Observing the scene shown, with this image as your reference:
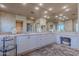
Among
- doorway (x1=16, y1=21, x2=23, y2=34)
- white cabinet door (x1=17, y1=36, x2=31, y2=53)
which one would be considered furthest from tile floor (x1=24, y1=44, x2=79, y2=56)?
doorway (x1=16, y1=21, x2=23, y2=34)

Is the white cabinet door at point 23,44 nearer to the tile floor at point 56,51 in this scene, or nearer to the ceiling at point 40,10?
the tile floor at point 56,51

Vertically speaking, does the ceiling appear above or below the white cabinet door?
above

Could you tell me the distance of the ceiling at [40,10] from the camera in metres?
Answer: 1.81

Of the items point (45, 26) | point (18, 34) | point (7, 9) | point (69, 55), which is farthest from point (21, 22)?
point (69, 55)

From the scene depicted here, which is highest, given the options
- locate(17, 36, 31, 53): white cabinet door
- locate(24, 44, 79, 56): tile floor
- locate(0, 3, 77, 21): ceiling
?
locate(0, 3, 77, 21): ceiling

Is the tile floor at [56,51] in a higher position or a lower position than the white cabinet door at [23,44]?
lower

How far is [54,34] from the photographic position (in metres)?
2.04

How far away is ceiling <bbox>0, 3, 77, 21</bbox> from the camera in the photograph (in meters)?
1.81

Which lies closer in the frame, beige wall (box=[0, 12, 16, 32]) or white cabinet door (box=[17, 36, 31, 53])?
beige wall (box=[0, 12, 16, 32])

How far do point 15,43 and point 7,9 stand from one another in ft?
2.37

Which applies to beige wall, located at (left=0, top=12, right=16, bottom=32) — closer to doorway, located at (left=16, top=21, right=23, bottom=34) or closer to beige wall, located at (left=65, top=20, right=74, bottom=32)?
doorway, located at (left=16, top=21, right=23, bottom=34)

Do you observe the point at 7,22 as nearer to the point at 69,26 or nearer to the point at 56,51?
the point at 56,51

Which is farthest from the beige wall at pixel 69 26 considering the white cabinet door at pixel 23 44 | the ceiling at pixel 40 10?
the white cabinet door at pixel 23 44

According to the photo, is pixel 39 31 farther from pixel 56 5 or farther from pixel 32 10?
pixel 56 5
